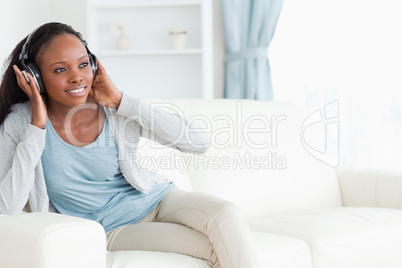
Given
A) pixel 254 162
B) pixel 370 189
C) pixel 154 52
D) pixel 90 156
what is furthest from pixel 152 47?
pixel 90 156

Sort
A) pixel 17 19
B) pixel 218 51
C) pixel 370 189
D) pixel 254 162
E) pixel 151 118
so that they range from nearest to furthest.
A: pixel 151 118, pixel 254 162, pixel 370 189, pixel 17 19, pixel 218 51

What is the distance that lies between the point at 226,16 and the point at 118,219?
2.46m

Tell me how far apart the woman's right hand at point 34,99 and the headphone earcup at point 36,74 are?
13 millimetres

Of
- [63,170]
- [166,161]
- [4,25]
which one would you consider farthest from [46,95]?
[4,25]

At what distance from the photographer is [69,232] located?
1258 mm

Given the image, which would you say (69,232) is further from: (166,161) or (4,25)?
(4,25)

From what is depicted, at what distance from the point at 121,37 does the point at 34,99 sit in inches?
90.3

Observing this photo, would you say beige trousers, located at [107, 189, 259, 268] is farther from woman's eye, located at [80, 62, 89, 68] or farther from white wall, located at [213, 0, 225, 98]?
white wall, located at [213, 0, 225, 98]

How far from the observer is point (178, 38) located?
12.5ft

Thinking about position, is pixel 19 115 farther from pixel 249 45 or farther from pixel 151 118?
pixel 249 45

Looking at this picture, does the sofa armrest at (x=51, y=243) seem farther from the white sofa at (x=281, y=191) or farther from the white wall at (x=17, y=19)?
the white wall at (x=17, y=19)

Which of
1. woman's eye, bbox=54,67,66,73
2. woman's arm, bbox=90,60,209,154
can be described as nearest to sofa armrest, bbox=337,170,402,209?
woman's arm, bbox=90,60,209,154

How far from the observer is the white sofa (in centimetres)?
186

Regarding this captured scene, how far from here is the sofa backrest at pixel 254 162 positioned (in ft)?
7.74
